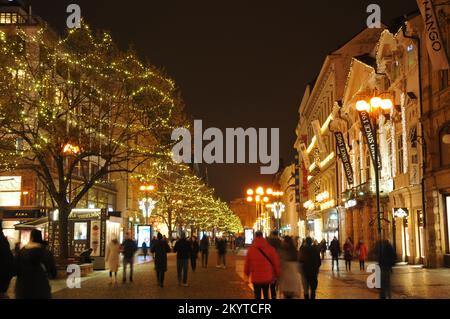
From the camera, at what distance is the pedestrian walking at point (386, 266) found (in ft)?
52.4

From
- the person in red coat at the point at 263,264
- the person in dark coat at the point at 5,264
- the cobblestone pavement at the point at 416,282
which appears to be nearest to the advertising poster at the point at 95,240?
the cobblestone pavement at the point at 416,282

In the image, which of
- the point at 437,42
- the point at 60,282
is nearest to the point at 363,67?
the point at 437,42

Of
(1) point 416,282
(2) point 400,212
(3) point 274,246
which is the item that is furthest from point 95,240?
(3) point 274,246

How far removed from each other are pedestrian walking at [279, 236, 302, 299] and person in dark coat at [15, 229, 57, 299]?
17.9 feet

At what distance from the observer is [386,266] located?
16.3 meters

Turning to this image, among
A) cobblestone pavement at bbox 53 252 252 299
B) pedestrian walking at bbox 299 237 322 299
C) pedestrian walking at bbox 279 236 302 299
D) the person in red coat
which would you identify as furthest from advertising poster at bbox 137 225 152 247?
the person in red coat

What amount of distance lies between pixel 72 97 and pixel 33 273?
63.3ft

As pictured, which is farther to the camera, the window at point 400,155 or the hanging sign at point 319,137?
the hanging sign at point 319,137

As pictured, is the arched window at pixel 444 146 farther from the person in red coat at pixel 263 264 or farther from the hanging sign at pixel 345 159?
the person in red coat at pixel 263 264

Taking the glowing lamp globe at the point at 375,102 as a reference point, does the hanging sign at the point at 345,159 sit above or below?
above

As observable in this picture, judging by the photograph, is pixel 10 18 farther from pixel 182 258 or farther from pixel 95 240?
pixel 182 258

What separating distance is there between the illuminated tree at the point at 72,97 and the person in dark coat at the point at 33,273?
17246 millimetres

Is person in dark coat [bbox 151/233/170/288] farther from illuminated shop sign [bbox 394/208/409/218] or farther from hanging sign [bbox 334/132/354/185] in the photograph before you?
hanging sign [bbox 334/132/354/185]
